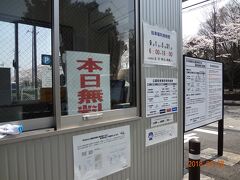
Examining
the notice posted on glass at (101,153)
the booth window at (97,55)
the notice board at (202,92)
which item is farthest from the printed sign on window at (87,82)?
the notice board at (202,92)

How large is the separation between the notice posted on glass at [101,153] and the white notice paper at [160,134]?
0.47 metres

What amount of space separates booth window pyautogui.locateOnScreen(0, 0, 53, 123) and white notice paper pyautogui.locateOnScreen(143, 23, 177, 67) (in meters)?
1.44

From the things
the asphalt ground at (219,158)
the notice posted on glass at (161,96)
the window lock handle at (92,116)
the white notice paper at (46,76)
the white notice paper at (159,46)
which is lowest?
the asphalt ground at (219,158)

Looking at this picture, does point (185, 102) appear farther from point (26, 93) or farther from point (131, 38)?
point (26, 93)

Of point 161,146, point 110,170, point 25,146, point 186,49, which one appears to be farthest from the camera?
point 186,49

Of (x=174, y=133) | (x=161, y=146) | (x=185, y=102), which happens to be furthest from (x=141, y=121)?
(x=185, y=102)

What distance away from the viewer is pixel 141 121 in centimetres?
349

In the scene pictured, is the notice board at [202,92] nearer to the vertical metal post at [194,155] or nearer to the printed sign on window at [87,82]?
the vertical metal post at [194,155]

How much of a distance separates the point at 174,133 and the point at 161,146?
41 centimetres

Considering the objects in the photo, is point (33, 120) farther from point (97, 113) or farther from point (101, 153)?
point (101, 153)

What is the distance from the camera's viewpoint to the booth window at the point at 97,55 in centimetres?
269

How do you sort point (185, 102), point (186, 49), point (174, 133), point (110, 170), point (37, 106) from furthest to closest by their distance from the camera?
1. point (186, 49)
2. point (185, 102)
3. point (174, 133)
4. point (110, 170)
5. point (37, 106)

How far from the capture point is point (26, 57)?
8.38 ft

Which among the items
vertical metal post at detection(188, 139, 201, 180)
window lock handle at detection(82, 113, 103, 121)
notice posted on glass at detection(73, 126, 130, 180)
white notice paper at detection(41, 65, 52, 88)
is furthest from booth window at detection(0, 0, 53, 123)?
vertical metal post at detection(188, 139, 201, 180)
